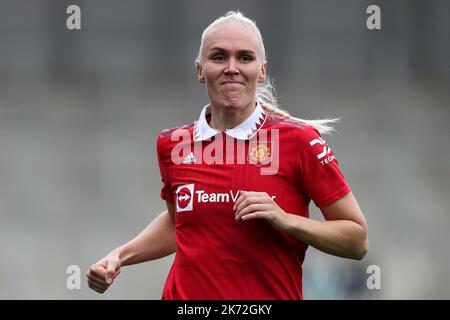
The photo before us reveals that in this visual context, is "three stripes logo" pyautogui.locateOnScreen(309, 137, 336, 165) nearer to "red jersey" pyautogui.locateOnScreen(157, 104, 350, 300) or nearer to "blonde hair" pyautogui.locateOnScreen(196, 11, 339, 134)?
"red jersey" pyautogui.locateOnScreen(157, 104, 350, 300)

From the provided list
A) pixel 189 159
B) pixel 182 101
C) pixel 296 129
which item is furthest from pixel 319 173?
pixel 182 101

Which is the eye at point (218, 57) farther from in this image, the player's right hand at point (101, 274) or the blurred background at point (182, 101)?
the blurred background at point (182, 101)

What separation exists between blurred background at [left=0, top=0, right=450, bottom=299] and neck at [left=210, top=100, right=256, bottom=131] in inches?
247

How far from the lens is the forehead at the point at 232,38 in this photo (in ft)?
9.91

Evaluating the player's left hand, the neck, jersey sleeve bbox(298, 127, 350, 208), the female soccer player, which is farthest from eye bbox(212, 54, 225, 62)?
the player's left hand

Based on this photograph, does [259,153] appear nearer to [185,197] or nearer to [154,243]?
[185,197]

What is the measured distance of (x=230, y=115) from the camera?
3143 mm

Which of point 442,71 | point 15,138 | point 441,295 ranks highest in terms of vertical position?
point 442,71

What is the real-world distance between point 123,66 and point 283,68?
1.87 meters

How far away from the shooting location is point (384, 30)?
992 cm

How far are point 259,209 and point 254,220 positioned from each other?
0.20m

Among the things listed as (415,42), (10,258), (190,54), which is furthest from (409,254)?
(10,258)

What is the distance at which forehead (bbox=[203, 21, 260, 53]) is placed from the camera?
302cm
